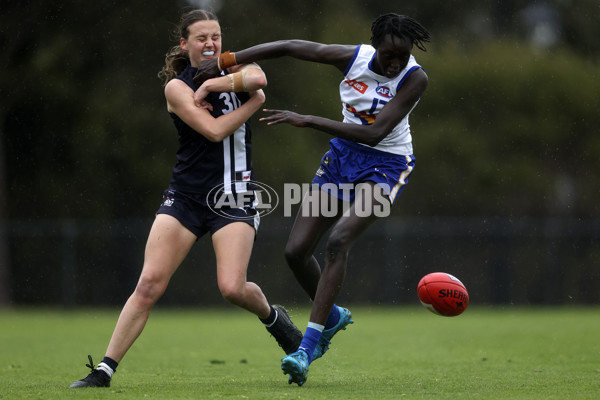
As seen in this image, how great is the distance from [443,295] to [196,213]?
1.95 metres

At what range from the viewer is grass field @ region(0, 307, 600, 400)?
19.3 ft

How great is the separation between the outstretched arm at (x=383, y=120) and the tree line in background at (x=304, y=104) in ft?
54.2

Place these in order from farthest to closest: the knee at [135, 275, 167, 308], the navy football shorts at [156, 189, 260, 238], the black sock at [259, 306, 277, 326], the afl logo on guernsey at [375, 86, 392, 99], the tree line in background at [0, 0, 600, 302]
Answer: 1. the tree line in background at [0, 0, 600, 302]
2. the black sock at [259, 306, 277, 326]
3. the afl logo on guernsey at [375, 86, 392, 99]
4. the navy football shorts at [156, 189, 260, 238]
5. the knee at [135, 275, 167, 308]

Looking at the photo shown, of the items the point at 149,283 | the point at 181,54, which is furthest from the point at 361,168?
the point at 149,283

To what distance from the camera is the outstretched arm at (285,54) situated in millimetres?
6289

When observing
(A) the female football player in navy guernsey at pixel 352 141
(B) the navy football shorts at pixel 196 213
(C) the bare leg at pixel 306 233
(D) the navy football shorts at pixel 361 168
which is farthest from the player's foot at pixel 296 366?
(D) the navy football shorts at pixel 361 168

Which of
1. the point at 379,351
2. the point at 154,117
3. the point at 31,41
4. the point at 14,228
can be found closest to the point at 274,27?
the point at 154,117

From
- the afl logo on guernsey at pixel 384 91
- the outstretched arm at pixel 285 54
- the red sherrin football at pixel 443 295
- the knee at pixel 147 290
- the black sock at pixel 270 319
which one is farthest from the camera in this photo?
the red sherrin football at pixel 443 295

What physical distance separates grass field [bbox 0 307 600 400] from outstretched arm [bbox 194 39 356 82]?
6.90 ft

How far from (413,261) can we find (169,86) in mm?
15711

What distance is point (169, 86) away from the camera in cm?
626

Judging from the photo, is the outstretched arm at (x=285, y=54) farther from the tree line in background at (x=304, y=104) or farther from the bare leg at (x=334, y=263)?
the tree line in background at (x=304, y=104)

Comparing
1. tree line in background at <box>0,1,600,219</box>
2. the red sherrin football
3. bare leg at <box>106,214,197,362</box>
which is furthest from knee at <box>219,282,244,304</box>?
tree line in background at <box>0,1,600,219</box>

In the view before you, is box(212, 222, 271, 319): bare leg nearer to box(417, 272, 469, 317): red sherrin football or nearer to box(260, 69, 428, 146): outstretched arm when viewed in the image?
box(260, 69, 428, 146): outstretched arm
